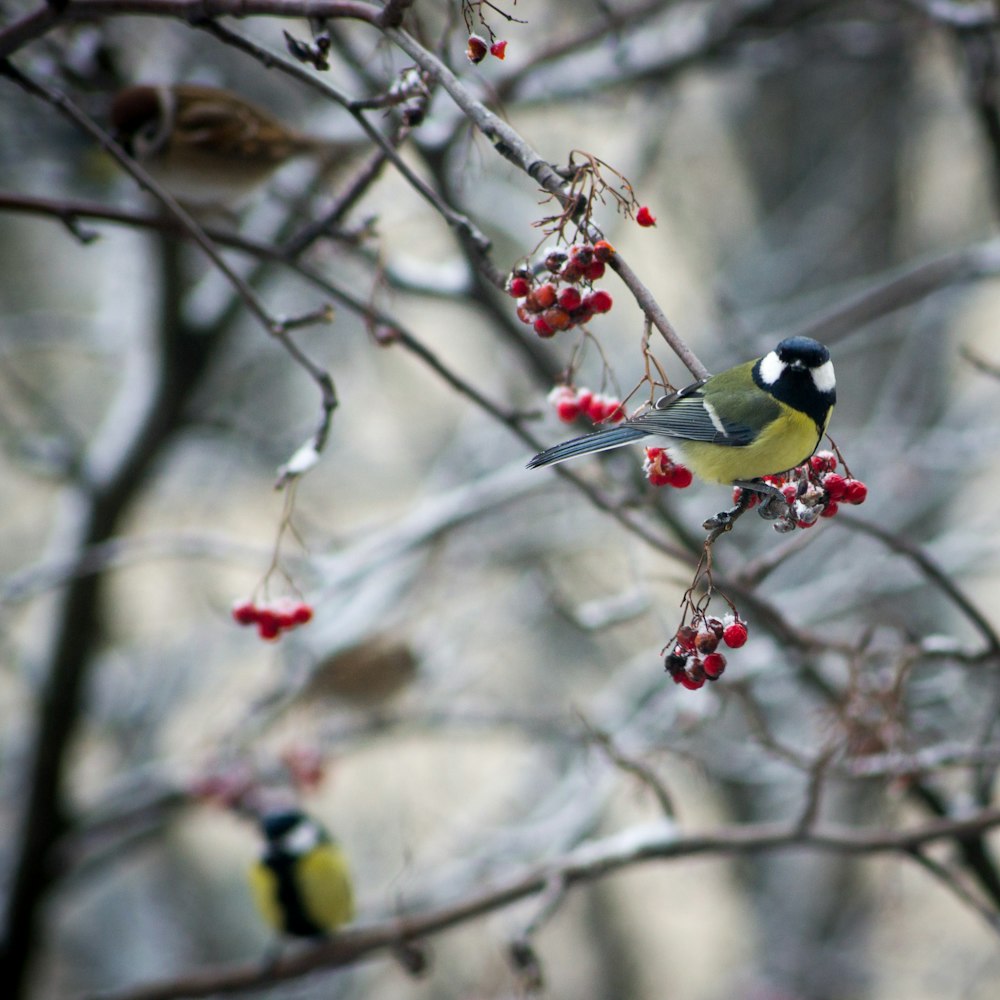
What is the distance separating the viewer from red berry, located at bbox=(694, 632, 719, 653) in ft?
4.54

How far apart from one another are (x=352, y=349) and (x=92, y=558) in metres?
3.39

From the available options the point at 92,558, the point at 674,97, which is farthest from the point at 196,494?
the point at 674,97

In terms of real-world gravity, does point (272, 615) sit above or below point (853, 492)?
above

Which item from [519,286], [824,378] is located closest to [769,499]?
[824,378]

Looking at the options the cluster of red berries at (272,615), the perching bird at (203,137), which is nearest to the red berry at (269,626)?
the cluster of red berries at (272,615)

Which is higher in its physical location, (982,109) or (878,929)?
(982,109)

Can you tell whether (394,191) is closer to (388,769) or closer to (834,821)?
(834,821)

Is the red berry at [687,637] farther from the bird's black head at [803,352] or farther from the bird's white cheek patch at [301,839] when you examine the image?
the bird's white cheek patch at [301,839]

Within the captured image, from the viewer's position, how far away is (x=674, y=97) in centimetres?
462

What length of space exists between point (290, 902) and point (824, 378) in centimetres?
312

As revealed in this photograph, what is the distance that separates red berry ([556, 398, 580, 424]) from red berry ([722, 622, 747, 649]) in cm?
60

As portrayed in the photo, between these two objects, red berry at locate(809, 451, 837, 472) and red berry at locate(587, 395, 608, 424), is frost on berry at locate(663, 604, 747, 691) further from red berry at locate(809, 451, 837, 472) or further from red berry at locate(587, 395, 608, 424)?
red berry at locate(587, 395, 608, 424)

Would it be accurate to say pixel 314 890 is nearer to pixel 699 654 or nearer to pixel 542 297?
pixel 699 654

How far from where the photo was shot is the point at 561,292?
4.62 feet
